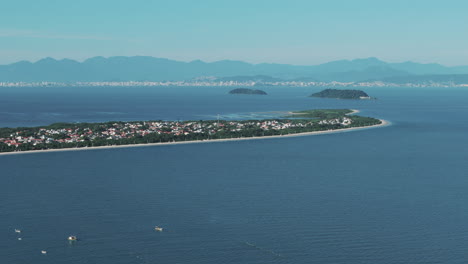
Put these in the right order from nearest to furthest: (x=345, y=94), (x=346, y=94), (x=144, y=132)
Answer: (x=144, y=132) → (x=346, y=94) → (x=345, y=94)

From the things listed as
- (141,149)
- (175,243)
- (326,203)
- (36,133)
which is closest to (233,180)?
(326,203)

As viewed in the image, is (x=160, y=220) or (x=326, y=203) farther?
(x=326, y=203)

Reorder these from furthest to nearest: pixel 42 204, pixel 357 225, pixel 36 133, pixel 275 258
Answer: pixel 36 133
pixel 42 204
pixel 357 225
pixel 275 258

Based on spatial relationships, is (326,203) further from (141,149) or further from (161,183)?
(141,149)

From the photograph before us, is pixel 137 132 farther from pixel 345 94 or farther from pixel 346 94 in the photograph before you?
pixel 345 94

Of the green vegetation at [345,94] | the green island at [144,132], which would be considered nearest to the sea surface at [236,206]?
the green island at [144,132]

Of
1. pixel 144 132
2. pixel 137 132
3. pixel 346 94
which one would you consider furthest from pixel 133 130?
pixel 346 94

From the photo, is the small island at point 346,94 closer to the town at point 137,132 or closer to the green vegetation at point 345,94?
the green vegetation at point 345,94
